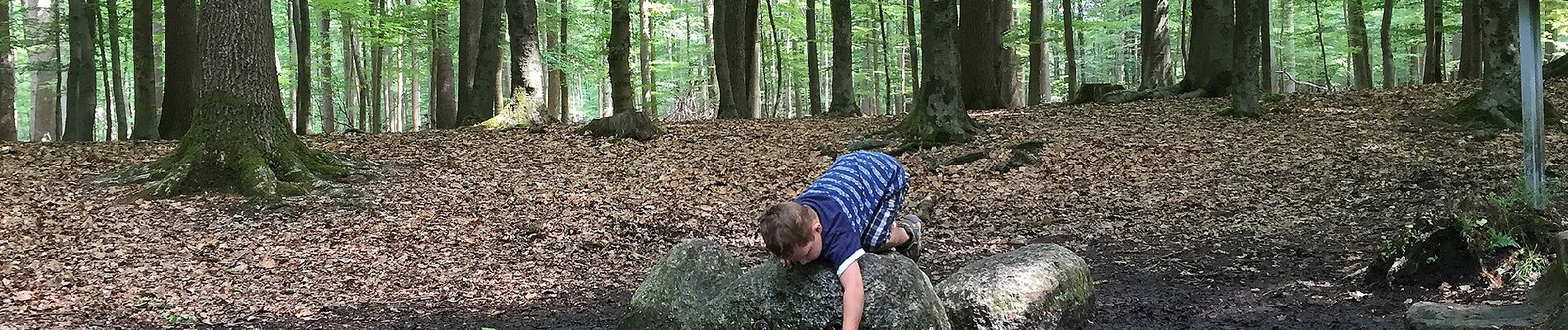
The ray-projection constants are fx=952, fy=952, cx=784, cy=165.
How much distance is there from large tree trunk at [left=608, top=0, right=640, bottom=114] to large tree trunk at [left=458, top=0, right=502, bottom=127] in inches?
72.1

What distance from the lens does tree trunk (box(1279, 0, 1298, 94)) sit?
26828mm

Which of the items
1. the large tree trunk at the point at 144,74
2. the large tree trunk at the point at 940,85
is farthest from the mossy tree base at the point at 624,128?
the large tree trunk at the point at 144,74

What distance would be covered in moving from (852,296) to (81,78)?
15.0 meters

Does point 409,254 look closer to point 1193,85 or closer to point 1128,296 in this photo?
point 1128,296

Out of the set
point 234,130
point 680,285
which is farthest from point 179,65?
point 680,285

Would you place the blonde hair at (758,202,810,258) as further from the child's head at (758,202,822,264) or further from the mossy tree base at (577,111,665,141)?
the mossy tree base at (577,111,665,141)

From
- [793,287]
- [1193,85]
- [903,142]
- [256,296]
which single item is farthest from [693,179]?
[1193,85]

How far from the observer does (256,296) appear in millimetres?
6496

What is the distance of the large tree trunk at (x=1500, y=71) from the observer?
32.7 feet

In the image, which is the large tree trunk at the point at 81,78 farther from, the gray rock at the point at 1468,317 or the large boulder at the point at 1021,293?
the gray rock at the point at 1468,317

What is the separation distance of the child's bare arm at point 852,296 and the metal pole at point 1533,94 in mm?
4522

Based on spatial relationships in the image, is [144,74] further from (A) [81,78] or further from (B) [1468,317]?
(B) [1468,317]

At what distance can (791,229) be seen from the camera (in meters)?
3.47

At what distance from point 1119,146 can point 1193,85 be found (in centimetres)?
490
